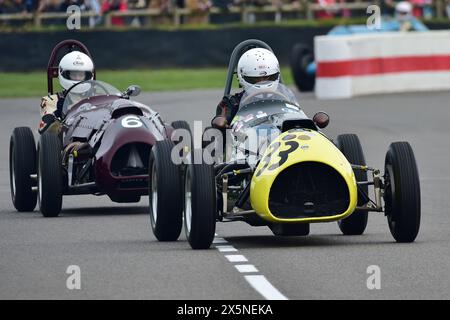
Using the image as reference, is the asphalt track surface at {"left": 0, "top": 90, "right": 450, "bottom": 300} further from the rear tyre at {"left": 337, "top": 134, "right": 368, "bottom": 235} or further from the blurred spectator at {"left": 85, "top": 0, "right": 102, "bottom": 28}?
the blurred spectator at {"left": 85, "top": 0, "right": 102, "bottom": 28}

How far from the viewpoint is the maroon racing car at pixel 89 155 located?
1609 cm

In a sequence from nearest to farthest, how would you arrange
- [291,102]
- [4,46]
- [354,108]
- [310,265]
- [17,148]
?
1. [310,265]
2. [291,102]
3. [17,148]
4. [354,108]
5. [4,46]

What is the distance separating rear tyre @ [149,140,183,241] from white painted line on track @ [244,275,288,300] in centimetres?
236

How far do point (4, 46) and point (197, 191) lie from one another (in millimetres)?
26082

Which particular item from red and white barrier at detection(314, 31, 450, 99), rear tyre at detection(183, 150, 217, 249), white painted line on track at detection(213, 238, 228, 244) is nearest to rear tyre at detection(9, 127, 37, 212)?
white painted line on track at detection(213, 238, 228, 244)

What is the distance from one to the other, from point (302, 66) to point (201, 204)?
22.5 m

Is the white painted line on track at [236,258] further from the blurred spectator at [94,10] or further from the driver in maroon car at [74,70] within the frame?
the blurred spectator at [94,10]

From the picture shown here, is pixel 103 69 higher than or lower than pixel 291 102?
lower

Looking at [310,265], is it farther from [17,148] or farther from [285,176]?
[17,148]

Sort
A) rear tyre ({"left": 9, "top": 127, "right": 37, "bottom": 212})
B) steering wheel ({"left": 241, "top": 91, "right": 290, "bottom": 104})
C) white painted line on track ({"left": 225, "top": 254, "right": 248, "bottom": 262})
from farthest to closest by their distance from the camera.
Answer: rear tyre ({"left": 9, "top": 127, "right": 37, "bottom": 212})
steering wheel ({"left": 241, "top": 91, "right": 290, "bottom": 104})
white painted line on track ({"left": 225, "top": 254, "right": 248, "bottom": 262})

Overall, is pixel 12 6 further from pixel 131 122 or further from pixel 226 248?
pixel 226 248

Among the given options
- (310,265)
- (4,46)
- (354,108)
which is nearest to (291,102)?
(310,265)

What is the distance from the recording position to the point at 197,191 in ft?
41.7

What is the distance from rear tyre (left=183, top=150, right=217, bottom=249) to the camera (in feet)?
41.6
